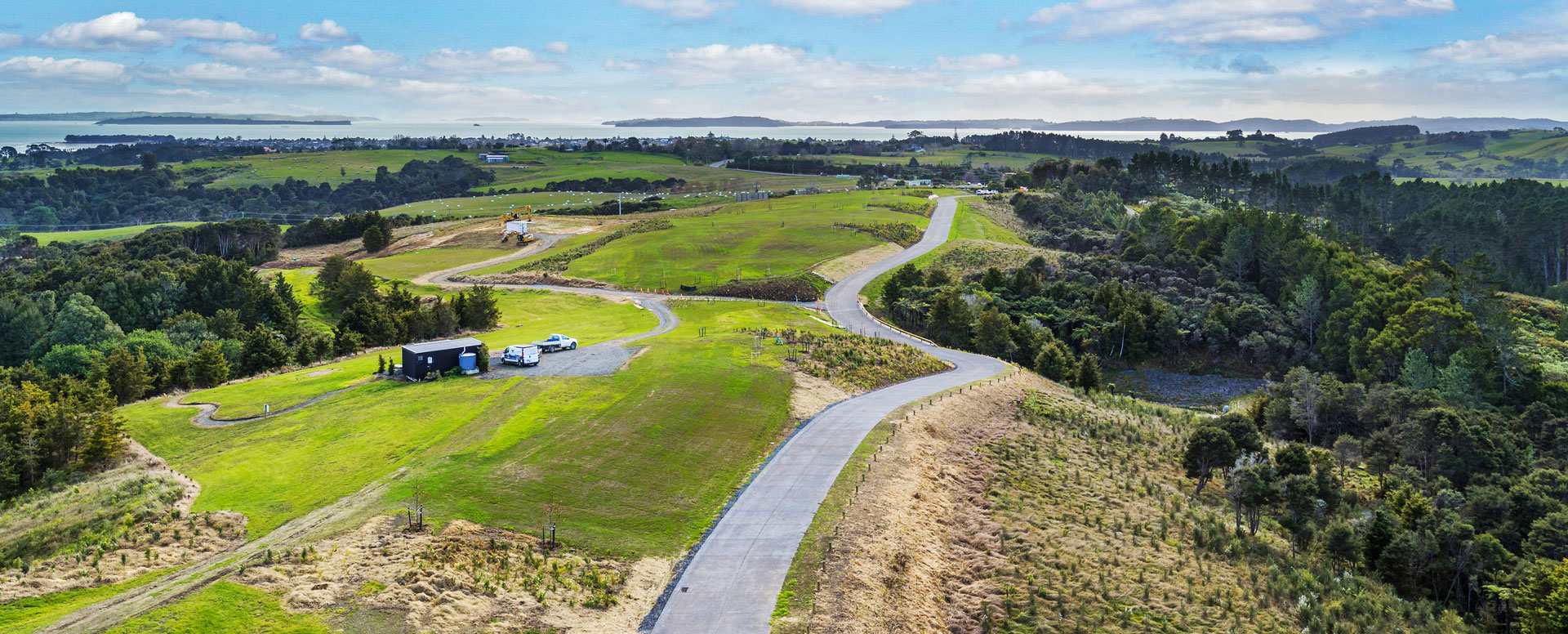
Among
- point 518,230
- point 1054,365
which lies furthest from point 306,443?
point 518,230

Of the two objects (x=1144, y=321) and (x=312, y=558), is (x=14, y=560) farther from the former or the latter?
(x=1144, y=321)

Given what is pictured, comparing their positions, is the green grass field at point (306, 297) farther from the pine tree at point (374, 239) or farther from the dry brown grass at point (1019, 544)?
the dry brown grass at point (1019, 544)

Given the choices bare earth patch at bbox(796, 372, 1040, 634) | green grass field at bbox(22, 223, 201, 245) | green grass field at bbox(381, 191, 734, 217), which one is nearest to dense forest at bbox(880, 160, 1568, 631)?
bare earth patch at bbox(796, 372, 1040, 634)

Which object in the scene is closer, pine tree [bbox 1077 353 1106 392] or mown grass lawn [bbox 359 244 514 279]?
pine tree [bbox 1077 353 1106 392]

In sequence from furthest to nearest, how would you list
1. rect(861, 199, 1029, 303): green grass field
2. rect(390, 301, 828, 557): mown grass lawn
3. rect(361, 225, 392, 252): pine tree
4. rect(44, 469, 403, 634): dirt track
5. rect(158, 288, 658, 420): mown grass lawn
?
1. rect(361, 225, 392, 252): pine tree
2. rect(861, 199, 1029, 303): green grass field
3. rect(158, 288, 658, 420): mown grass lawn
4. rect(390, 301, 828, 557): mown grass lawn
5. rect(44, 469, 403, 634): dirt track

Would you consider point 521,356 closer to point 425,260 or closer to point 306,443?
point 306,443

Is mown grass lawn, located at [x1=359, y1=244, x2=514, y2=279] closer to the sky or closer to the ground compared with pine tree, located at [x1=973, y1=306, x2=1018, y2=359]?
closer to the sky

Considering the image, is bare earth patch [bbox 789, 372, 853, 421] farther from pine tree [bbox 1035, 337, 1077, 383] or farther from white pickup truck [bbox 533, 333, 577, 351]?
pine tree [bbox 1035, 337, 1077, 383]
